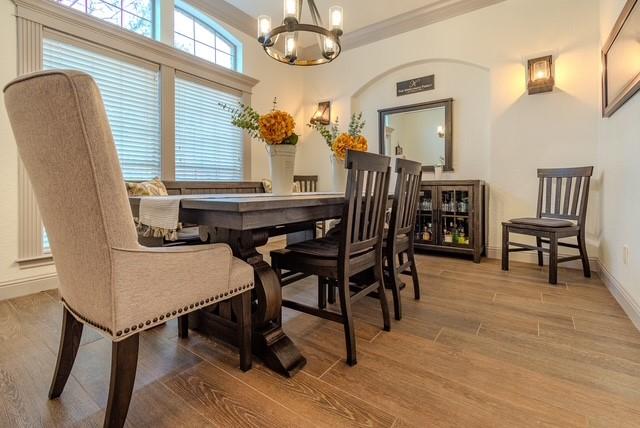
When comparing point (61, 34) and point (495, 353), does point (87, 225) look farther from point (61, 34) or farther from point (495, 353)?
point (61, 34)

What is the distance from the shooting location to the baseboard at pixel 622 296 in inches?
69.9

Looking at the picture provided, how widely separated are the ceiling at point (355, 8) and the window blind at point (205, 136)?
1.08m

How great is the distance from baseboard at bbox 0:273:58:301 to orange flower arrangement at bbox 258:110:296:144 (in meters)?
2.20

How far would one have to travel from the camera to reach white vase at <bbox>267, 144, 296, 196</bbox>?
6.07ft

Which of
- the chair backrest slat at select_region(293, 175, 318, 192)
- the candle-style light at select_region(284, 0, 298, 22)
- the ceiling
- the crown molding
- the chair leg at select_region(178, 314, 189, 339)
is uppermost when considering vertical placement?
the ceiling

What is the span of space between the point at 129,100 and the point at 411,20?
3362 mm

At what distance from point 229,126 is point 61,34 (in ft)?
Answer: 6.02

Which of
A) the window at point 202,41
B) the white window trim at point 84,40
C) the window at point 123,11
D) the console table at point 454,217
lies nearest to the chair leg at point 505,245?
the console table at point 454,217

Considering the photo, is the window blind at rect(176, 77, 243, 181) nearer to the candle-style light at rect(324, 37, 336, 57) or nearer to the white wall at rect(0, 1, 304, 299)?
the white wall at rect(0, 1, 304, 299)

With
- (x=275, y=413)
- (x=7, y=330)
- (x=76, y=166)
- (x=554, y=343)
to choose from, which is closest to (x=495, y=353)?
(x=554, y=343)

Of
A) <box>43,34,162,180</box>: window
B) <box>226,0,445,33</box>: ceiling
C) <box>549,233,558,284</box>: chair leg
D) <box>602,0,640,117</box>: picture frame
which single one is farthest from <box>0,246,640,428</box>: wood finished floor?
<box>226,0,445,33</box>: ceiling

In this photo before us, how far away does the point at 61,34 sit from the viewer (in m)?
2.54

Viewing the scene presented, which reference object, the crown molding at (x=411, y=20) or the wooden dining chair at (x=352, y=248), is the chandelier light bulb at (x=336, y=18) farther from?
the crown molding at (x=411, y=20)

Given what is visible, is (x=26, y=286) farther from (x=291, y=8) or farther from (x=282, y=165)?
(x=291, y=8)
